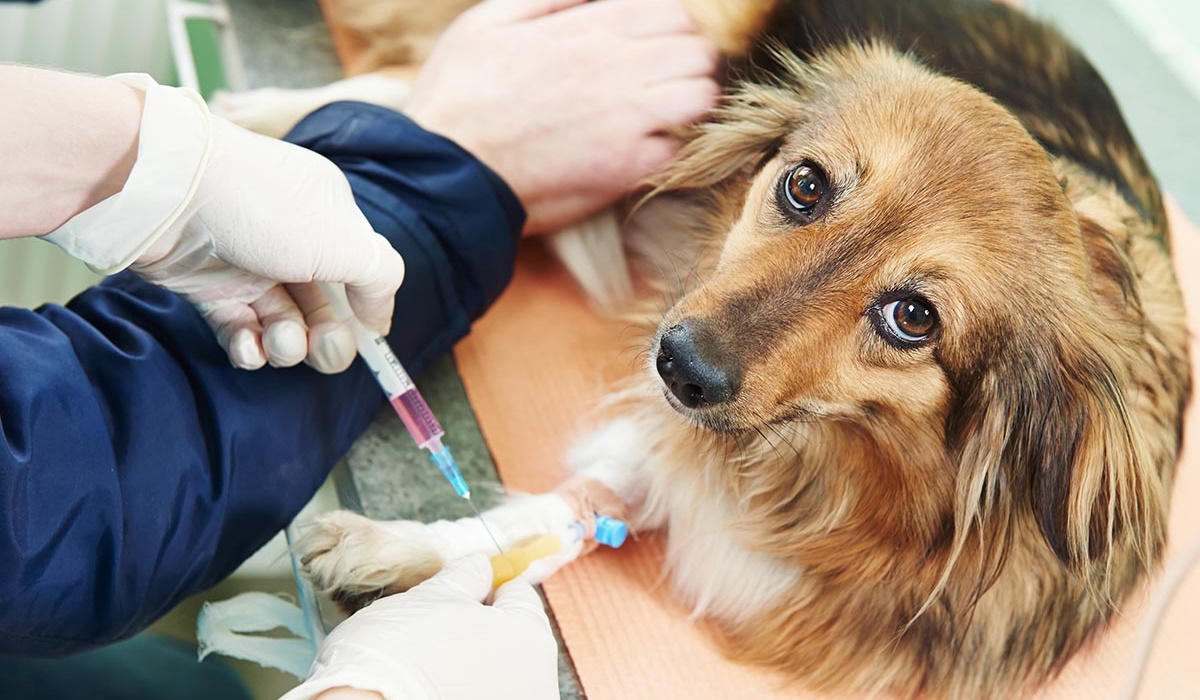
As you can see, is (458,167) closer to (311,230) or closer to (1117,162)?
(311,230)

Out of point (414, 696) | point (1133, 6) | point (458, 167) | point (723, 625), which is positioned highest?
point (1133, 6)

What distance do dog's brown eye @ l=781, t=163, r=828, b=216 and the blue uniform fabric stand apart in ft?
1.57

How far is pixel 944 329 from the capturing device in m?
1.11

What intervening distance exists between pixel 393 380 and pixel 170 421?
277mm

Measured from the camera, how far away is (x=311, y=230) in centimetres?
109

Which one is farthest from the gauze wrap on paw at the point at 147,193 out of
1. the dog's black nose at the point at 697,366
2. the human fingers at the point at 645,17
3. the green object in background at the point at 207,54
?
the green object in background at the point at 207,54

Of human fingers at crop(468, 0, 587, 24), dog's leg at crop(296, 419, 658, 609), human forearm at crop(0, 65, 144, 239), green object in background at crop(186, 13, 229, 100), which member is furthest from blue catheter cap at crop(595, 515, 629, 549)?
green object in background at crop(186, 13, 229, 100)

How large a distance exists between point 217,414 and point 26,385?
0.21 meters

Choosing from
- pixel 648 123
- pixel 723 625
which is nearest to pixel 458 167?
pixel 648 123

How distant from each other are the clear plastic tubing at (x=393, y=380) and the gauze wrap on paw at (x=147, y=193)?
279 mm

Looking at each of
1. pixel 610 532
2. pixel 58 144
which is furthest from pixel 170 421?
pixel 610 532

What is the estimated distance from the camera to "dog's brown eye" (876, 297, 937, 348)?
3.65 ft

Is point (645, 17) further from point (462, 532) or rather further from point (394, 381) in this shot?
point (462, 532)

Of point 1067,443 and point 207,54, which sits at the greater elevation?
point 1067,443
